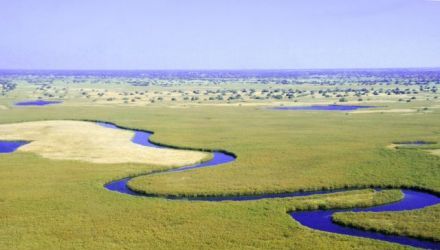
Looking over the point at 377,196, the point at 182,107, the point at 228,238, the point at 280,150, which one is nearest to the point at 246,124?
the point at 280,150

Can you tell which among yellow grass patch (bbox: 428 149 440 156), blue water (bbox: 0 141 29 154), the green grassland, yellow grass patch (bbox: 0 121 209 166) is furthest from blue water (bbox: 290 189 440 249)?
blue water (bbox: 0 141 29 154)

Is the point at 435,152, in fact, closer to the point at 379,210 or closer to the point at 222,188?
the point at 379,210

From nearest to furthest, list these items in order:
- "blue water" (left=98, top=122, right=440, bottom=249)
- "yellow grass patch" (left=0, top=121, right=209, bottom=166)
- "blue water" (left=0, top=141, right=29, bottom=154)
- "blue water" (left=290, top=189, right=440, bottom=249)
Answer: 1. "blue water" (left=290, top=189, right=440, bottom=249)
2. "blue water" (left=98, top=122, right=440, bottom=249)
3. "yellow grass patch" (left=0, top=121, right=209, bottom=166)
4. "blue water" (left=0, top=141, right=29, bottom=154)

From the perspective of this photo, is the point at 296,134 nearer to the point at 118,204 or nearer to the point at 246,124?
the point at 246,124

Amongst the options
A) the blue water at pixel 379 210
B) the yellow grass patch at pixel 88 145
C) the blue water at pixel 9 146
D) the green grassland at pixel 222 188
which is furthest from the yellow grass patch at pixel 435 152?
the blue water at pixel 9 146

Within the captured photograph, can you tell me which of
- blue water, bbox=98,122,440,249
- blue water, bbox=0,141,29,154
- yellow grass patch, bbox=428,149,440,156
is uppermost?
yellow grass patch, bbox=428,149,440,156

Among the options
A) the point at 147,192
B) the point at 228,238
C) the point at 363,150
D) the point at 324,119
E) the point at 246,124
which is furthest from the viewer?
the point at 324,119

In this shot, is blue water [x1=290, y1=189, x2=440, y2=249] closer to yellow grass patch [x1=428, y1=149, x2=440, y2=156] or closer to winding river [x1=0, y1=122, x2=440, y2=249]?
winding river [x1=0, y1=122, x2=440, y2=249]
